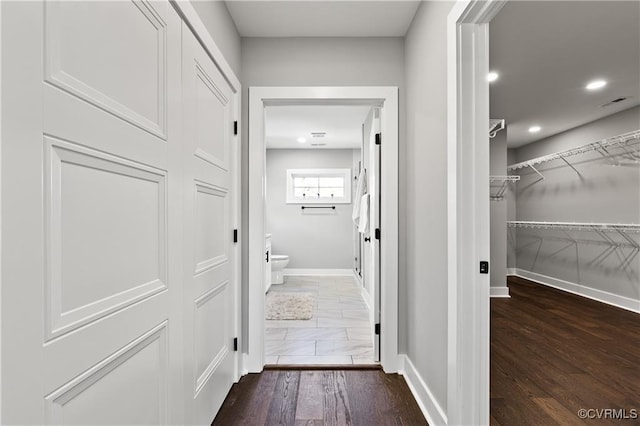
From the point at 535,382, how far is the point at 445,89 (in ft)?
6.40

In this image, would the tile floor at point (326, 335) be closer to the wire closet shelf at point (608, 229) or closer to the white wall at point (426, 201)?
the white wall at point (426, 201)

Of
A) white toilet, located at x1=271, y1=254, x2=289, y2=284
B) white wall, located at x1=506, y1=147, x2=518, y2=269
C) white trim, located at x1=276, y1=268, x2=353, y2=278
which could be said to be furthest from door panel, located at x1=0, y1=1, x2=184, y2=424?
white wall, located at x1=506, y1=147, x2=518, y2=269

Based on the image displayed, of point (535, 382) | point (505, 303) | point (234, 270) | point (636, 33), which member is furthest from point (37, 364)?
point (505, 303)

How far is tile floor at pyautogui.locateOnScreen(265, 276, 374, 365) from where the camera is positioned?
2.59 m

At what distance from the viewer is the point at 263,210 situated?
95.1 inches

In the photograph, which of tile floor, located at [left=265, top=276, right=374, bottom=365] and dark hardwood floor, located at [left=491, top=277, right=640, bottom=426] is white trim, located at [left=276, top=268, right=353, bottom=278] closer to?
tile floor, located at [left=265, top=276, right=374, bottom=365]

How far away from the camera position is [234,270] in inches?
87.5

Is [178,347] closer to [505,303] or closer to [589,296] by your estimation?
[505,303]

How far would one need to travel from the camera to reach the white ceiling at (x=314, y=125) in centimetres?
406

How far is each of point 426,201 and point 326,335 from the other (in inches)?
68.1

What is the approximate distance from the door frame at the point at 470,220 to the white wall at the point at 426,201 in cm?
17

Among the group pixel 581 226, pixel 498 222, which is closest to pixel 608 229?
pixel 581 226

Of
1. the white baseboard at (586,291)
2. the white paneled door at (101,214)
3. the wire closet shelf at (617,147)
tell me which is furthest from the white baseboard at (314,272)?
the white paneled door at (101,214)

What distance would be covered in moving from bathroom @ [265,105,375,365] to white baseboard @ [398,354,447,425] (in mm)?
616
